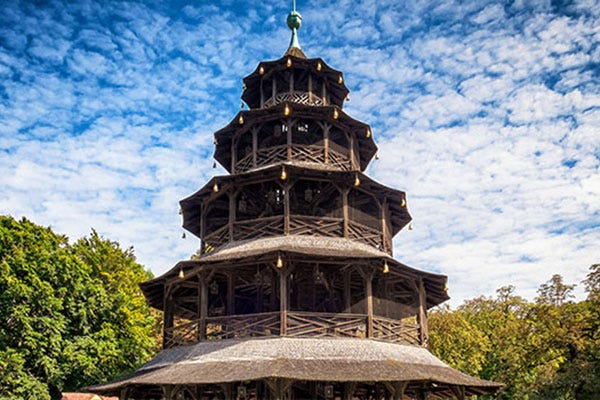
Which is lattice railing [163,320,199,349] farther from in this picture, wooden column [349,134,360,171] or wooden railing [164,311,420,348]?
wooden column [349,134,360,171]

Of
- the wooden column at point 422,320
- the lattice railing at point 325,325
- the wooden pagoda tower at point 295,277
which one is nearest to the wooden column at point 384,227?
the wooden pagoda tower at point 295,277

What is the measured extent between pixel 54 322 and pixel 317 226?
674 inches

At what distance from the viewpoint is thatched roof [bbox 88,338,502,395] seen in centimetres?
1902

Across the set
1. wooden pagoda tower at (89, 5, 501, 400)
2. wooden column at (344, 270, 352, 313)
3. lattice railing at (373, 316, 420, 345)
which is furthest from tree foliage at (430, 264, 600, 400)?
wooden column at (344, 270, 352, 313)

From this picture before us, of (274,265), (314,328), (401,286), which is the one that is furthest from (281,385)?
(401,286)

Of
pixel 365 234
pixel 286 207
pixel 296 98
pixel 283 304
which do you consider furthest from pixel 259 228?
pixel 296 98

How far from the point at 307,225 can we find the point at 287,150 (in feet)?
14.1

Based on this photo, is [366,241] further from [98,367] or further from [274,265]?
[98,367]

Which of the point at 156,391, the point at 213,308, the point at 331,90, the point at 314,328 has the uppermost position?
the point at 331,90

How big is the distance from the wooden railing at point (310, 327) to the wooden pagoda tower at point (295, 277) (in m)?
0.08

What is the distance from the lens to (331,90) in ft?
104

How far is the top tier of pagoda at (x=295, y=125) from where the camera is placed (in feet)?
89.2

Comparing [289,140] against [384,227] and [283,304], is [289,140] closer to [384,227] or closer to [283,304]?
[384,227]

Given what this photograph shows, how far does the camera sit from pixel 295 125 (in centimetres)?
2831
